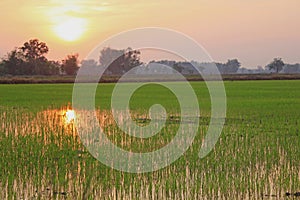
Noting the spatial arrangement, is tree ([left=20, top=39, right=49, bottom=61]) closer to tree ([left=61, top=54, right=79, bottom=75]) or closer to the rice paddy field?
tree ([left=61, top=54, right=79, bottom=75])

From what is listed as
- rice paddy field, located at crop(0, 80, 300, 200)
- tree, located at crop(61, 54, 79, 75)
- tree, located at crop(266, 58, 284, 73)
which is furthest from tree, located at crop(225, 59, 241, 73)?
rice paddy field, located at crop(0, 80, 300, 200)

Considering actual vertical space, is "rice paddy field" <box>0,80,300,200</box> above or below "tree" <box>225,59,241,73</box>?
below

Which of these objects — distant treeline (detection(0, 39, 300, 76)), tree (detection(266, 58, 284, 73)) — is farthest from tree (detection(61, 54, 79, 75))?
tree (detection(266, 58, 284, 73))

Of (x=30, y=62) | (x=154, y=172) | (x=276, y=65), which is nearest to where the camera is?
(x=154, y=172)

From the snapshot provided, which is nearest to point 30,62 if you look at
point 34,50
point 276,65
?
point 34,50

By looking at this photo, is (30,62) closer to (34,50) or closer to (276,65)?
(34,50)

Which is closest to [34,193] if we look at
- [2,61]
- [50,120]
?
[50,120]

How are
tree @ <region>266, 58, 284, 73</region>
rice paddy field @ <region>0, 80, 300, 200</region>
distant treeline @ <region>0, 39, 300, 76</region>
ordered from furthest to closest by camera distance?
tree @ <region>266, 58, 284, 73</region> → distant treeline @ <region>0, 39, 300, 76</region> → rice paddy field @ <region>0, 80, 300, 200</region>

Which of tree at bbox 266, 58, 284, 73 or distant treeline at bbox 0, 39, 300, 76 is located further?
tree at bbox 266, 58, 284, 73

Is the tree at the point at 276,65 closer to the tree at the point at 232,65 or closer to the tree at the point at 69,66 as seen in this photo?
the tree at the point at 232,65

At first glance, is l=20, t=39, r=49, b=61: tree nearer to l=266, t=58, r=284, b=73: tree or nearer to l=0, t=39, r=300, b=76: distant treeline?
l=0, t=39, r=300, b=76: distant treeline

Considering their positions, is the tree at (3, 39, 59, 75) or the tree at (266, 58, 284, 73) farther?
the tree at (266, 58, 284, 73)

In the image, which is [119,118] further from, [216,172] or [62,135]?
[216,172]

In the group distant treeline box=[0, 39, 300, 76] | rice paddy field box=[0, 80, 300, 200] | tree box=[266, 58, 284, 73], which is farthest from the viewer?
tree box=[266, 58, 284, 73]
